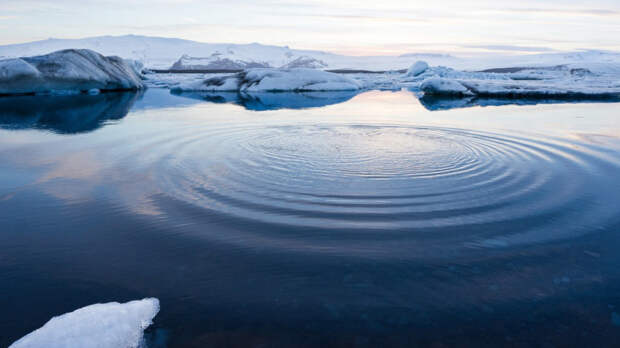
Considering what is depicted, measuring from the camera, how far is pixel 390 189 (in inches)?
146

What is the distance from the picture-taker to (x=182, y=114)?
9961 mm

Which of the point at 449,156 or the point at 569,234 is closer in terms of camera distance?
the point at 569,234

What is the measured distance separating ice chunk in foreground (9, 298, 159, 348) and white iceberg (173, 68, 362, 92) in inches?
727

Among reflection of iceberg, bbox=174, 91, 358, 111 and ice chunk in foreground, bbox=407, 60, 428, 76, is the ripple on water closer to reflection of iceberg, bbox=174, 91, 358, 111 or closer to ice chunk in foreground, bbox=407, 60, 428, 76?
reflection of iceberg, bbox=174, 91, 358, 111

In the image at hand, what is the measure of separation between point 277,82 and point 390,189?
55.7 feet

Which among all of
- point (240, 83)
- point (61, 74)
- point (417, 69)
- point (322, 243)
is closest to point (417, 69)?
point (417, 69)

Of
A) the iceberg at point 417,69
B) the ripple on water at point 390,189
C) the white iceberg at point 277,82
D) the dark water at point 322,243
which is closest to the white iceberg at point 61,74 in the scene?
the white iceberg at point 277,82

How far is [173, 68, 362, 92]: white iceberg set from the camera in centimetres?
1986

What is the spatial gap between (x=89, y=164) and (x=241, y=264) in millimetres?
3192

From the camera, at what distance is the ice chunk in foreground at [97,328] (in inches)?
65.8

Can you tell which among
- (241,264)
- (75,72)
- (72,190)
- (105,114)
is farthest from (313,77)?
(241,264)

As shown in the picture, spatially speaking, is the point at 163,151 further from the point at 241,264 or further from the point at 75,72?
the point at 75,72

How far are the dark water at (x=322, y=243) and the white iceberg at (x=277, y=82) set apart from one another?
14.9 m

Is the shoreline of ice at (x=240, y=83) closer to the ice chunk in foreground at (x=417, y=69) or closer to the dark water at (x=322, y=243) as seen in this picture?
the ice chunk in foreground at (x=417, y=69)
